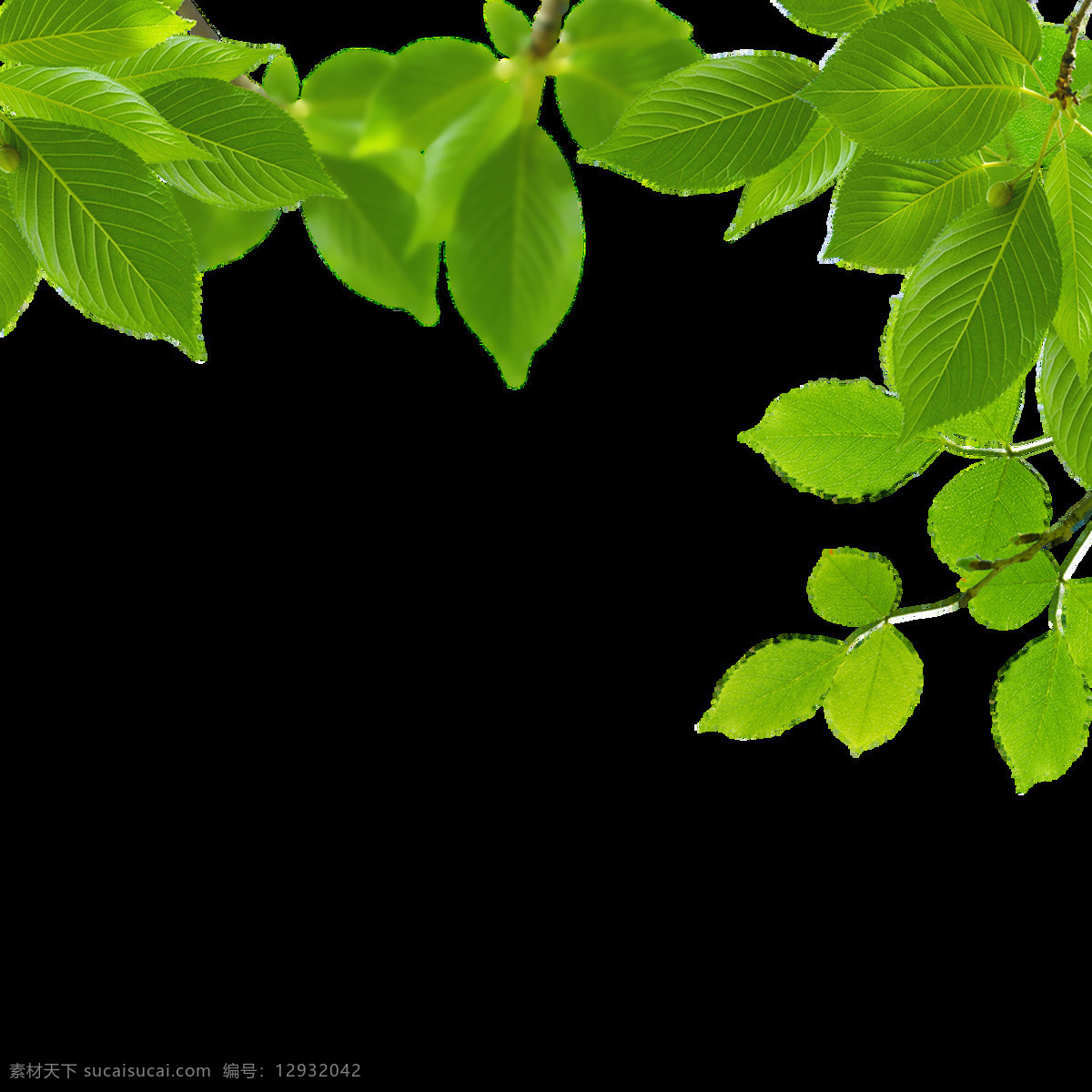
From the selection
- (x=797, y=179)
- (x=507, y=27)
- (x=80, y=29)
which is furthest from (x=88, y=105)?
(x=797, y=179)

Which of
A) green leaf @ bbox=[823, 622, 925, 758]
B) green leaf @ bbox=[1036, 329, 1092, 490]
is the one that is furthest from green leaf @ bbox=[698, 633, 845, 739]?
green leaf @ bbox=[1036, 329, 1092, 490]

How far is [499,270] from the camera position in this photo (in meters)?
0.36

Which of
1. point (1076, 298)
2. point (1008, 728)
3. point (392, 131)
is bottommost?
point (1008, 728)

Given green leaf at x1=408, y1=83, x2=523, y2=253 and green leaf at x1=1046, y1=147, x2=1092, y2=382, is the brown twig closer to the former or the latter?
green leaf at x1=408, y1=83, x2=523, y2=253

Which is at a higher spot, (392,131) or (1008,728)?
(392,131)

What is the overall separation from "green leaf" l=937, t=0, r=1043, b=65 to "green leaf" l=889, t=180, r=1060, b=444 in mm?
46

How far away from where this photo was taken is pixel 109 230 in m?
0.33

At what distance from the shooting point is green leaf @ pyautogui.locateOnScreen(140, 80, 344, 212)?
0.35 m

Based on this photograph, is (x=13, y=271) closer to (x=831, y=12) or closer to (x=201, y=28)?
(x=201, y=28)

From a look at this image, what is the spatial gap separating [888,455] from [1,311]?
38 cm

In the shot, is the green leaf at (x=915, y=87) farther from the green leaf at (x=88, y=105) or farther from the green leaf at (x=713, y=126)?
the green leaf at (x=88, y=105)

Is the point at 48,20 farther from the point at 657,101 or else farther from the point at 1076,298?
the point at 1076,298

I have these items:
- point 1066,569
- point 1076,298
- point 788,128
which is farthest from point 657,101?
point 1066,569

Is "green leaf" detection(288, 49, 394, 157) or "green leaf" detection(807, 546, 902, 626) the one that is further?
"green leaf" detection(807, 546, 902, 626)
